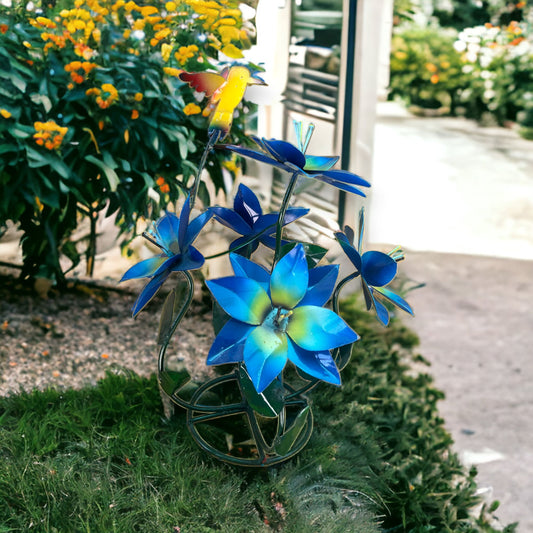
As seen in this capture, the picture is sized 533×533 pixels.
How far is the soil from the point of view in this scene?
2018mm

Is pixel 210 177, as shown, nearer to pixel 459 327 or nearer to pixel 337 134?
pixel 337 134

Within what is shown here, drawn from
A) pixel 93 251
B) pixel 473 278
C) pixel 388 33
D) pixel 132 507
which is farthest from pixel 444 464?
pixel 388 33

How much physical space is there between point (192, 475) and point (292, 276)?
2.02ft

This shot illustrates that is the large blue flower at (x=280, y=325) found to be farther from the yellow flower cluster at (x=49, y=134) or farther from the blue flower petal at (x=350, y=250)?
the yellow flower cluster at (x=49, y=134)

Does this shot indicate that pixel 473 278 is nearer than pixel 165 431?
No

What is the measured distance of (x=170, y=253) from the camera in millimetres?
1346

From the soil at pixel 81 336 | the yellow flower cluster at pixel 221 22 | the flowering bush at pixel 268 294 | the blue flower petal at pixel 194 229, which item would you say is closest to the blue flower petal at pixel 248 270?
the flowering bush at pixel 268 294

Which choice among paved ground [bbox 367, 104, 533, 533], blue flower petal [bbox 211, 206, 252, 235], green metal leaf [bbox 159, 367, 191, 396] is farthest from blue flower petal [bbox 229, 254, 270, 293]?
paved ground [bbox 367, 104, 533, 533]

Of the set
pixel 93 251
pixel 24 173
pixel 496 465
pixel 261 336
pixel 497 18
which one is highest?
pixel 497 18

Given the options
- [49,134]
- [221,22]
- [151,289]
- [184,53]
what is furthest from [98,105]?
[151,289]

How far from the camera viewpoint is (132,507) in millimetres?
1414

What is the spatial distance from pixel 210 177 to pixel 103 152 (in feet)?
1.52

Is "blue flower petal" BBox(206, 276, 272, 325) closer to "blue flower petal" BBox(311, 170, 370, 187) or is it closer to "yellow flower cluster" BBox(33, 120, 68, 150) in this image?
"blue flower petal" BBox(311, 170, 370, 187)

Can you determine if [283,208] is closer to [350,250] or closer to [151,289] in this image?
[350,250]
